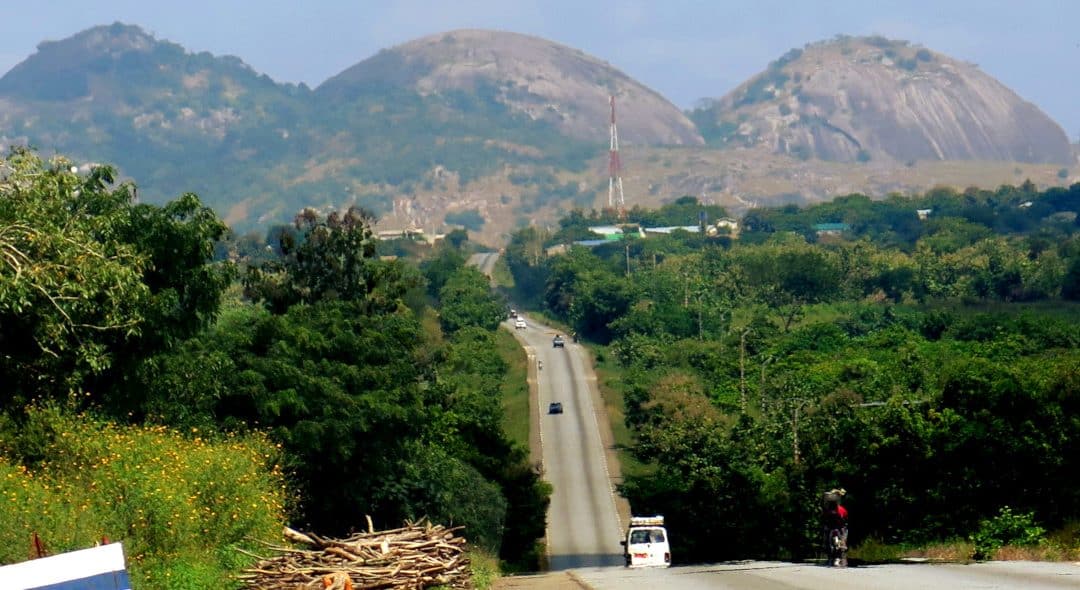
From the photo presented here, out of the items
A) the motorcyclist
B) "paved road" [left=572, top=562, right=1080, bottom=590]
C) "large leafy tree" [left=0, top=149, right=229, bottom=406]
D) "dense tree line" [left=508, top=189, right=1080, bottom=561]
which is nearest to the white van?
"dense tree line" [left=508, top=189, right=1080, bottom=561]

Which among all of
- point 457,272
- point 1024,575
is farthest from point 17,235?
point 457,272

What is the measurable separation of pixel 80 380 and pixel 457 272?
461ft

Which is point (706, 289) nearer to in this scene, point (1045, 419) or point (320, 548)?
point (1045, 419)

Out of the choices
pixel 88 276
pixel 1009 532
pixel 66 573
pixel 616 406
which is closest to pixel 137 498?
pixel 88 276

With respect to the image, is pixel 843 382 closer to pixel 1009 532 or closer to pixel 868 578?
pixel 1009 532

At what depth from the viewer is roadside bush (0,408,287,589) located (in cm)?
2377

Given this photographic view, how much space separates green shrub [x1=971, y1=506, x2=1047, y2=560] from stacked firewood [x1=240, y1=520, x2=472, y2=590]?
476 inches

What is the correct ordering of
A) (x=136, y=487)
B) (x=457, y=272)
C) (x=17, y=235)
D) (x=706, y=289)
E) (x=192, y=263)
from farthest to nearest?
(x=457, y=272) < (x=706, y=289) < (x=192, y=263) < (x=17, y=235) < (x=136, y=487)

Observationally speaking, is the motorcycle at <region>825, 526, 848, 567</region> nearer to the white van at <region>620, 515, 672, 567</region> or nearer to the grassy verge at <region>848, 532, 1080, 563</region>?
the grassy verge at <region>848, 532, 1080, 563</region>

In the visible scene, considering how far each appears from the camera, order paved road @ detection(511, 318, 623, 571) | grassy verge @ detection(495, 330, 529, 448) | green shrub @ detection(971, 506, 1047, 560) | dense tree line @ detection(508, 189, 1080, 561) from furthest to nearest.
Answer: grassy verge @ detection(495, 330, 529, 448)
paved road @ detection(511, 318, 623, 571)
dense tree line @ detection(508, 189, 1080, 561)
green shrub @ detection(971, 506, 1047, 560)

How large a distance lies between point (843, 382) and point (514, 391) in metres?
41.5

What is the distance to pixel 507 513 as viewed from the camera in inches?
2569

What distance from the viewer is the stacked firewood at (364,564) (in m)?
22.7

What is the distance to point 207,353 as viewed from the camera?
139ft
